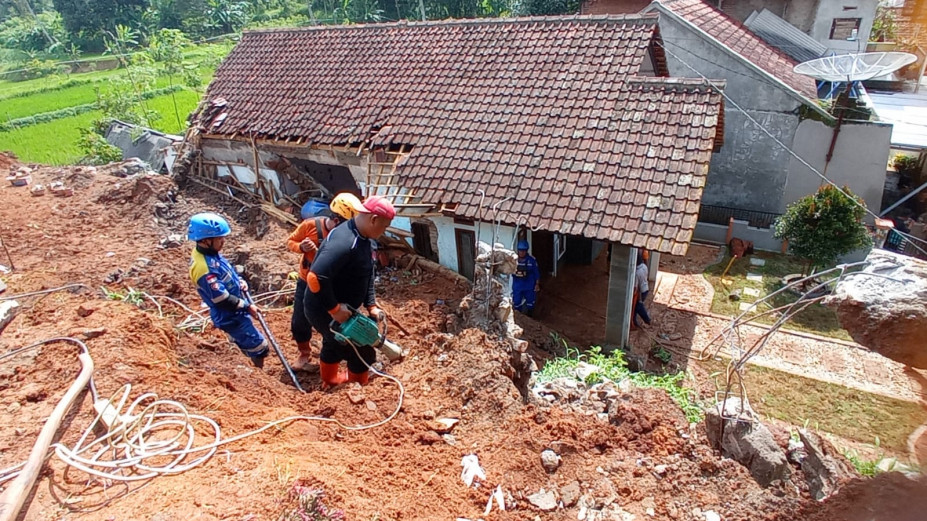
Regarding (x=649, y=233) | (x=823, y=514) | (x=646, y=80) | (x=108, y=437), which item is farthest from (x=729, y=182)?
(x=108, y=437)

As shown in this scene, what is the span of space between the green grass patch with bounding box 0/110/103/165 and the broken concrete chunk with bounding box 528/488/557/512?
17944mm

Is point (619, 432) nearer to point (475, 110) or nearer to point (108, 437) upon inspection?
point (108, 437)

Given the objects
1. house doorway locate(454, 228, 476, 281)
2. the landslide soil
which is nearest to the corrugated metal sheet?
house doorway locate(454, 228, 476, 281)

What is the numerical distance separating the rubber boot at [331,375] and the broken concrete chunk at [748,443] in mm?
3622

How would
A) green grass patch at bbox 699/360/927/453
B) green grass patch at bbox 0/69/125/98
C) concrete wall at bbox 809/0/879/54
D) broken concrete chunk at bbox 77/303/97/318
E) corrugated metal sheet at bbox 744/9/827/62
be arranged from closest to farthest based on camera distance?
broken concrete chunk at bbox 77/303/97/318 → green grass patch at bbox 699/360/927/453 → corrugated metal sheet at bbox 744/9/827/62 → concrete wall at bbox 809/0/879/54 → green grass patch at bbox 0/69/125/98

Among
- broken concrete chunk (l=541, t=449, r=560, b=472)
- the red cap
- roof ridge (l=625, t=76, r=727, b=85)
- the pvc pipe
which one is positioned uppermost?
roof ridge (l=625, t=76, r=727, b=85)

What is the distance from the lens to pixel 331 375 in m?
5.57

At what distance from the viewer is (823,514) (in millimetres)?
3365

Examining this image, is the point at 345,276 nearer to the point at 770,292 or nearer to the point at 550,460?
the point at 550,460

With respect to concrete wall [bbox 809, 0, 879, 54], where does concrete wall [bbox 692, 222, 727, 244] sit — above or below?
below

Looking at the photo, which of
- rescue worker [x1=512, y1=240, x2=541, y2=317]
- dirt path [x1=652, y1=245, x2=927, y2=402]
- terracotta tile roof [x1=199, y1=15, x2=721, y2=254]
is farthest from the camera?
rescue worker [x1=512, y1=240, x2=541, y2=317]

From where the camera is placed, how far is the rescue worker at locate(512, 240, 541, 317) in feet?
28.8

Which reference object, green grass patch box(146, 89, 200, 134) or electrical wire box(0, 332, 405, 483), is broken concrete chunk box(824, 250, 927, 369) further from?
green grass patch box(146, 89, 200, 134)

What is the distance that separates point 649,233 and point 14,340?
777 centimetres
